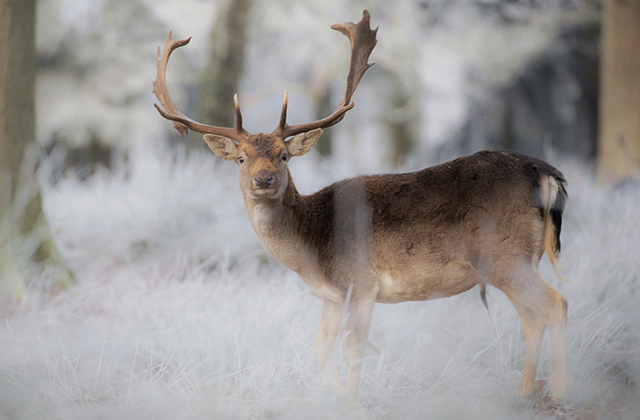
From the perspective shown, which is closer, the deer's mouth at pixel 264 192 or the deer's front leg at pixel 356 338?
the deer's mouth at pixel 264 192

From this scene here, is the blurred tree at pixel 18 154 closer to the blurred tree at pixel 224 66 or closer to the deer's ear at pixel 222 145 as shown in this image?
the deer's ear at pixel 222 145

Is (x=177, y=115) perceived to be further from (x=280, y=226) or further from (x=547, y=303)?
(x=547, y=303)

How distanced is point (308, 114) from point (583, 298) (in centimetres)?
878

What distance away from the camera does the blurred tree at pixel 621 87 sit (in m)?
6.60

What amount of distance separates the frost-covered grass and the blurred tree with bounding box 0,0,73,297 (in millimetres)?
244

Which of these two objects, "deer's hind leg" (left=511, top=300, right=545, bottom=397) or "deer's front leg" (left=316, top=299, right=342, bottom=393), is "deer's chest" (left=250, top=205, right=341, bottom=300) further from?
"deer's hind leg" (left=511, top=300, right=545, bottom=397)

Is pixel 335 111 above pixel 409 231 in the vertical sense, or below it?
above

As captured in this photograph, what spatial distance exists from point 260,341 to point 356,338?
78cm

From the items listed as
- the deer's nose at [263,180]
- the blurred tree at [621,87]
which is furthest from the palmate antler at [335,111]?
the blurred tree at [621,87]

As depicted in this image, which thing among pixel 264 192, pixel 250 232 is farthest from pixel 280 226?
pixel 250 232

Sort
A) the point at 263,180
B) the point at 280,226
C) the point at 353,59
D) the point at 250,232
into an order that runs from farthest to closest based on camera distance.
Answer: the point at 250,232 < the point at 353,59 < the point at 280,226 < the point at 263,180

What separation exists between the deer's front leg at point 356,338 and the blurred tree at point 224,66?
4.46m

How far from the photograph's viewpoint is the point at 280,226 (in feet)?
9.67

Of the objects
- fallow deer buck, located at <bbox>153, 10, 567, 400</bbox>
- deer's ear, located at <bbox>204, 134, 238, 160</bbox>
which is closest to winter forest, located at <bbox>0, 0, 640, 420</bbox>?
fallow deer buck, located at <bbox>153, 10, 567, 400</bbox>
